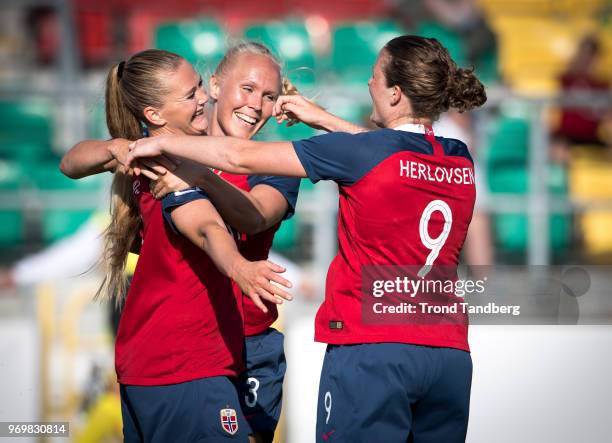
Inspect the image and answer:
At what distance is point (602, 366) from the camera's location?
14.7 ft

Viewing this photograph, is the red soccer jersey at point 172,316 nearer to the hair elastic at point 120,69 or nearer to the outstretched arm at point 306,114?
the hair elastic at point 120,69

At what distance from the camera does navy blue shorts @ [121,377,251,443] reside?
2.94 metres

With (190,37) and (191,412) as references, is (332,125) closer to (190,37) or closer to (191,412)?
(191,412)

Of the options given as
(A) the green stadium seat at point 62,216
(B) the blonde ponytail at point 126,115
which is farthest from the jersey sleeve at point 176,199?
(A) the green stadium seat at point 62,216

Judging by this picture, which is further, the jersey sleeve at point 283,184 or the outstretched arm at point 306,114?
the outstretched arm at point 306,114

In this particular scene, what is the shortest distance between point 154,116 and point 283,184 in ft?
1.78

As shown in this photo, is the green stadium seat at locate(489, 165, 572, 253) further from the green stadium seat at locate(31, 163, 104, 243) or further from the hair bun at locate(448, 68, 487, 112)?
the hair bun at locate(448, 68, 487, 112)

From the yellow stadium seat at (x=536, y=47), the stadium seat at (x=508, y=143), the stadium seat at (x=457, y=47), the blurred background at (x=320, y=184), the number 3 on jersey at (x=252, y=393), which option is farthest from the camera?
the yellow stadium seat at (x=536, y=47)

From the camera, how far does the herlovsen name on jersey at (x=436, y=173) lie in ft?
9.53

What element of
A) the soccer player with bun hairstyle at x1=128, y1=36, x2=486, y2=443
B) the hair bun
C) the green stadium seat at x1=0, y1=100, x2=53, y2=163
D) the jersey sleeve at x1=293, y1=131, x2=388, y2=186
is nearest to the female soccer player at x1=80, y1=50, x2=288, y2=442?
the soccer player with bun hairstyle at x1=128, y1=36, x2=486, y2=443

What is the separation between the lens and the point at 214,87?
378cm

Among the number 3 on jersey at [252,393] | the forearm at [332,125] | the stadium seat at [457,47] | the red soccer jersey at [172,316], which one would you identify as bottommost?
the number 3 on jersey at [252,393]

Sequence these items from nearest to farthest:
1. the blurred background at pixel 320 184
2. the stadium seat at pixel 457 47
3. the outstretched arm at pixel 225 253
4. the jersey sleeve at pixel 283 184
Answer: the outstretched arm at pixel 225 253
the jersey sleeve at pixel 283 184
the blurred background at pixel 320 184
the stadium seat at pixel 457 47

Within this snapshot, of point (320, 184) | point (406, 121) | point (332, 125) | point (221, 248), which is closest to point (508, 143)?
point (320, 184)
